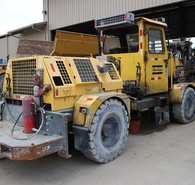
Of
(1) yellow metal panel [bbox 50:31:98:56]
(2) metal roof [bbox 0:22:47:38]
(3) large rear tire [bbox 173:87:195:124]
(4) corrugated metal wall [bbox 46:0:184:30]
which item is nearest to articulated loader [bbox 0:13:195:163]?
(3) large rear tire [bbox 173:87:195:124]

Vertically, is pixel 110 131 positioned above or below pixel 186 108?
below

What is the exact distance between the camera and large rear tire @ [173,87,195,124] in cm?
675

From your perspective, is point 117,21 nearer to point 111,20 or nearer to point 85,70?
point 111,20

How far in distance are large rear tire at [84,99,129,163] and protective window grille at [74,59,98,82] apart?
0.52 metres

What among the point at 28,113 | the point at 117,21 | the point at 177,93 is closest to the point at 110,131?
the point at 28,113

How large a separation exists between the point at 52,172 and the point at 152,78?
3255mm

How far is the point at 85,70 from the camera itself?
4.31 metres

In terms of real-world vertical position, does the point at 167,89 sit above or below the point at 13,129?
above

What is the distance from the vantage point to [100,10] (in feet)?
36.5

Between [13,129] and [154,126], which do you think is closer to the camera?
[13,129]

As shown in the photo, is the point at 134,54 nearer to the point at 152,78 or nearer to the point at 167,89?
the point at 152,78

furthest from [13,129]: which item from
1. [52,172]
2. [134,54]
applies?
[134,54]

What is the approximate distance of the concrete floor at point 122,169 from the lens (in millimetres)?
3611

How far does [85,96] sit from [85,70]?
47cm
